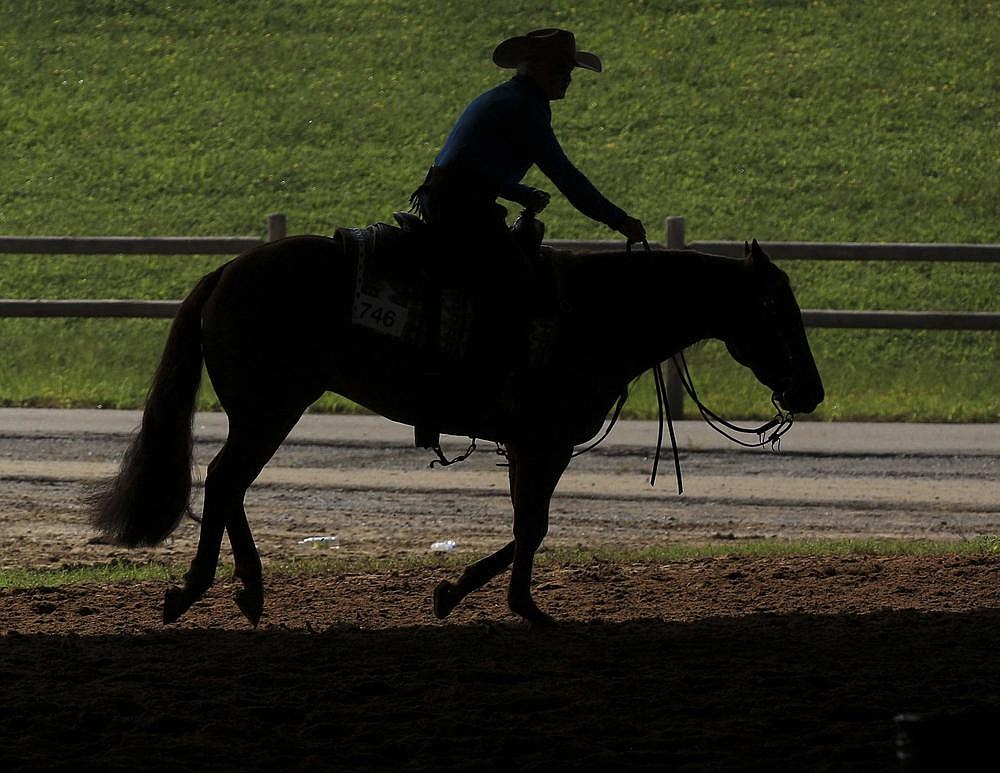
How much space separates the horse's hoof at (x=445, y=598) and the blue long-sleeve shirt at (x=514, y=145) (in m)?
1.66

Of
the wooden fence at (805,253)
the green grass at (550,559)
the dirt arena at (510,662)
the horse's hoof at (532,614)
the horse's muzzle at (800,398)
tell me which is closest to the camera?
the dirt arena at (510,662)

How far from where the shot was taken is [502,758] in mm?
4926

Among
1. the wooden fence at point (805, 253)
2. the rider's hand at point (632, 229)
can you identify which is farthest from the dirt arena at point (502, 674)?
the wooden fence at point (805, 253)

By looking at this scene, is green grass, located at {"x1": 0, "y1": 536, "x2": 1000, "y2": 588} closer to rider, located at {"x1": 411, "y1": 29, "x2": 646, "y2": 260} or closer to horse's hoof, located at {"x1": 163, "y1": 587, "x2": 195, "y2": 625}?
horse's hoof, located at {"x1": 163, "y1": 587, "x2": 195, "y2": 625}

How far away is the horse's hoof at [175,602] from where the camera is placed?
684cm

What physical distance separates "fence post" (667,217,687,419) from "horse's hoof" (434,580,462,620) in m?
7.38

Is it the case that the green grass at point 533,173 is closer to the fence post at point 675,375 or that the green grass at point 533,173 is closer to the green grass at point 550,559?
the fence post at point 675,375

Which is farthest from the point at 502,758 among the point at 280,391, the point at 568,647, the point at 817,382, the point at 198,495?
the point at 198,495

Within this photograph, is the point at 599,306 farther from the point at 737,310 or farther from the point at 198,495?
the point at 198,495

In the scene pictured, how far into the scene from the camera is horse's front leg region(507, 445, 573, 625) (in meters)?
7.07

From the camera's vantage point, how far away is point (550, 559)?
884 centimetres

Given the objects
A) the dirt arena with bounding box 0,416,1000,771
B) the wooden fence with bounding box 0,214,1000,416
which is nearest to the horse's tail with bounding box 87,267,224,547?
the dirt arena with bounding box 0,416,1000,771

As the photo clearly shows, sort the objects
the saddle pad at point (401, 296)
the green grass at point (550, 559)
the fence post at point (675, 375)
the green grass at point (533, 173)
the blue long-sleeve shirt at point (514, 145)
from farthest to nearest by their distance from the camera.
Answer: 1. the green grass at point (533, 173)
2. the fence post at point (675, 375)
3. the green grass at point (550, 559)
4. the saddle pad at point (401, 296)
5. the blue long-sleeve shirt at point (514, 145)

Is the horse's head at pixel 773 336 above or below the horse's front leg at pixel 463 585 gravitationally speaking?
above
